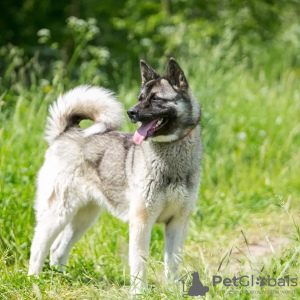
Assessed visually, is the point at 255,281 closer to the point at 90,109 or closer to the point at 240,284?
the point at 240,284

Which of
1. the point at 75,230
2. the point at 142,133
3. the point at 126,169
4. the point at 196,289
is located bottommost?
Result: the point at 75,230

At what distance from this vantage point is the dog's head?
3.28 metres

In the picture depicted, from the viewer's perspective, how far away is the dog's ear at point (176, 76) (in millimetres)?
3371

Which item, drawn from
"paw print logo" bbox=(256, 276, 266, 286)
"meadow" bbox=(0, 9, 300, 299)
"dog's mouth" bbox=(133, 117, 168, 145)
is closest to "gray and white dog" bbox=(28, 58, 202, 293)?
"dog's mouth" bbox=(133, 117, 168, 145)

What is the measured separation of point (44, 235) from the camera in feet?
12.2

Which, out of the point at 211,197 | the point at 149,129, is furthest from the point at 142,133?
the point at 211,197

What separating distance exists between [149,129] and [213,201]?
6.79ft

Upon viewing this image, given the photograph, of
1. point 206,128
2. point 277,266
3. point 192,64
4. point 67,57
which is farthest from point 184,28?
point 277,266

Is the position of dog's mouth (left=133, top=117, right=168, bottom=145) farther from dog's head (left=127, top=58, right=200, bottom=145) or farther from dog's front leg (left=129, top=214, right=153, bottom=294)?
dog's front leg (left=129, top=214, right=153, bottom=294)

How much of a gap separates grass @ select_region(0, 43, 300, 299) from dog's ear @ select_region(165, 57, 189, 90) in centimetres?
94

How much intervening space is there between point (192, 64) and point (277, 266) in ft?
15.0

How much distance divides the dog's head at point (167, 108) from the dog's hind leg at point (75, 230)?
0.96m

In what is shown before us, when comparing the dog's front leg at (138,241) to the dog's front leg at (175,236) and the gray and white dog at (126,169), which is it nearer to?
the gray and white dog at (126,169)

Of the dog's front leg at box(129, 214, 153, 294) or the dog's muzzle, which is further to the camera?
the dog's front leg at box(129, 214, 153, 294)
